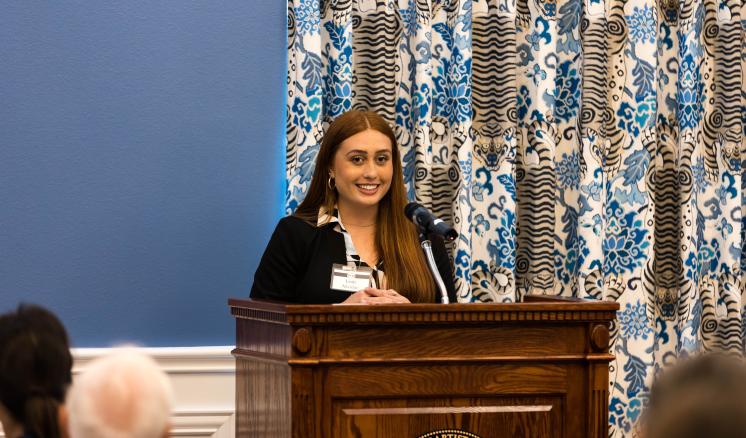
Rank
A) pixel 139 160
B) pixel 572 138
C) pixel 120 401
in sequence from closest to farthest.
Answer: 1. pixel 120 401
2. pixel 139 160
3. pixel 572 138

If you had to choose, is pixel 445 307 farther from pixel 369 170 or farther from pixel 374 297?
pixel 369 170

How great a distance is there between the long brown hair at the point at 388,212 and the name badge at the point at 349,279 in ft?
0.54

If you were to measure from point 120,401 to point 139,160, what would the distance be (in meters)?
2.84

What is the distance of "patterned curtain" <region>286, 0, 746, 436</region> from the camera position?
3977 millimetres

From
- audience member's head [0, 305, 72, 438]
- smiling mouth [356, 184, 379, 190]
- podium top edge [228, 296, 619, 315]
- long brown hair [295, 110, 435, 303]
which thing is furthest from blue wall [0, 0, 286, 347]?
audience member's head [0, 305, 72, 438]

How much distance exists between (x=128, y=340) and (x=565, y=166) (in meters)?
1.87

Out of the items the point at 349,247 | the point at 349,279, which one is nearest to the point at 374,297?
the point at 349,279

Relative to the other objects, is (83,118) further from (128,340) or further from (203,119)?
A: (128,340)

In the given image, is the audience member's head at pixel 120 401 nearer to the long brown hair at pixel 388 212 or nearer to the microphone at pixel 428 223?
the microphone at pixel 428 223

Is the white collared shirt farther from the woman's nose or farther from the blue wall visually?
the blue wall

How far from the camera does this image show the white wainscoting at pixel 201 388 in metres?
3.87

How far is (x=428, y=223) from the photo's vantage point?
282cm

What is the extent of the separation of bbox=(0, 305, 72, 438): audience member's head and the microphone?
1.41 meters

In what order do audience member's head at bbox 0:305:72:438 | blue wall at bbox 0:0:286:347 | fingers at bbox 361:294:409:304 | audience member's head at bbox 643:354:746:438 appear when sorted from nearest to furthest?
1. audience member's head at bbox 643:354:746:438
2. audience member's head at bbox 0:305:72:438
3. fingers at bbox 361:294:409:304
4. blue wall at bbox 0:0:286:347
